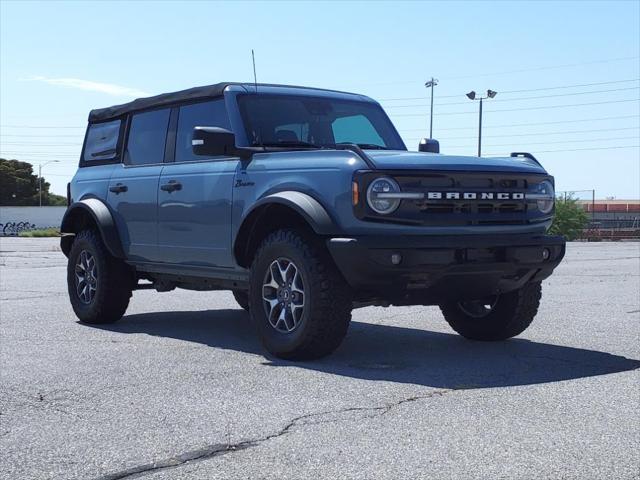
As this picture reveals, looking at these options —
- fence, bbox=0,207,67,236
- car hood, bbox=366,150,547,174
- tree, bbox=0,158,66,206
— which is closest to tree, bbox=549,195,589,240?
fence, bbox=0,207,67,236

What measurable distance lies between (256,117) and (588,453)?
13.8ft

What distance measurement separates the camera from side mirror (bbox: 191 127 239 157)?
22.0ft

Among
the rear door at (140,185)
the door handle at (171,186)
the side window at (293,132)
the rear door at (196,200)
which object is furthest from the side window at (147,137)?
the side window at (293,132)

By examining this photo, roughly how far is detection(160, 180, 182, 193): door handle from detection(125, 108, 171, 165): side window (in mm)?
470

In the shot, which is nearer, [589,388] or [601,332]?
[589,388]

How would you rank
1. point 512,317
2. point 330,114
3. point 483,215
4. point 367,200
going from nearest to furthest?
point 367,200 < point 483,215 < point 512,317 < point 330,114

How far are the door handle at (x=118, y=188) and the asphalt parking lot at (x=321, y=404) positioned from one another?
127 centimetres

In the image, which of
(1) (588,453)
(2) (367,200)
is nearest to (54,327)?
(2) (367,200)

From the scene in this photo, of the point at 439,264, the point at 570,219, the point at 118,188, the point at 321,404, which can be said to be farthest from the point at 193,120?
the point at 570,219

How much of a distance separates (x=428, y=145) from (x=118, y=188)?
2922mm

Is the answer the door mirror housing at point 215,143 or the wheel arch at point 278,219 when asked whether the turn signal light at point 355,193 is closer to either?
the wheel arch at point 278,219

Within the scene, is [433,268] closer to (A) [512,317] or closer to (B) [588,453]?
(A) [512,317]

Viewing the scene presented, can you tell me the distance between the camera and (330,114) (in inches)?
308

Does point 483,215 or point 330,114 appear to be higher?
point 330,114
